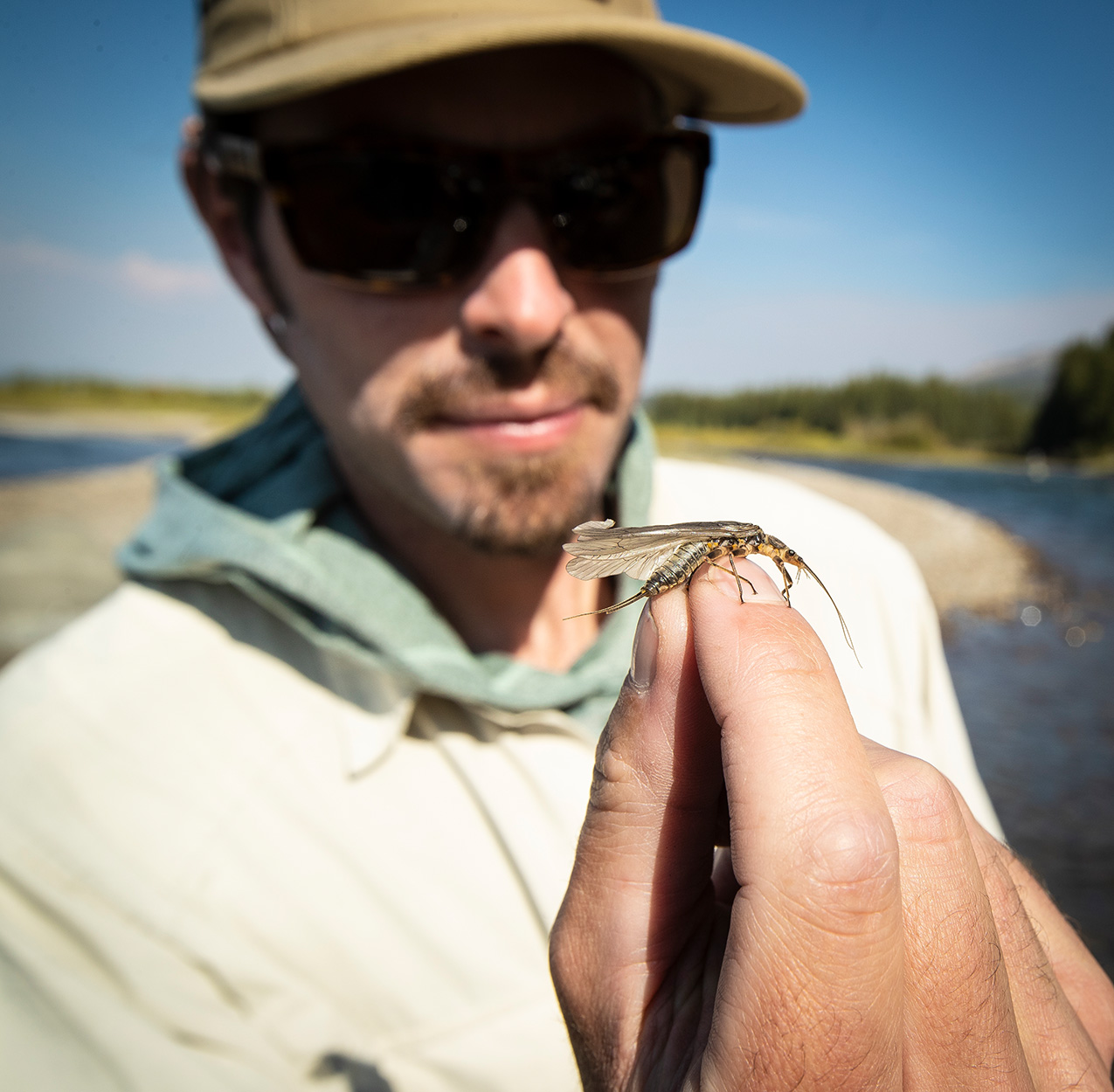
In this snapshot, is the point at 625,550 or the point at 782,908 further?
the point at 625,550

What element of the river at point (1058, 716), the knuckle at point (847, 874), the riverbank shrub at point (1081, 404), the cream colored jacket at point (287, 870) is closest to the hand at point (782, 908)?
the knuckle at point (847, 874)

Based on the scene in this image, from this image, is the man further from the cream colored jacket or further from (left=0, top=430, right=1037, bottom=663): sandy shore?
(left=0, top=430, right=1037, bottom=663): sandy shore

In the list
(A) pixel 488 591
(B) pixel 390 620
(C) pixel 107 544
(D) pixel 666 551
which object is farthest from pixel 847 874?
(C) pixel 107 544

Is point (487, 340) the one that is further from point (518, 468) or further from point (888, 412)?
point (888, 412)

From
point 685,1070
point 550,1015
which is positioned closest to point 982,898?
point 685,1070

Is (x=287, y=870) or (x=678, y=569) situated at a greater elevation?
(x=678, y=569)

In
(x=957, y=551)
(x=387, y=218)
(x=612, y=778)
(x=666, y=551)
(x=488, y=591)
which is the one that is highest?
(x=387, y=218)

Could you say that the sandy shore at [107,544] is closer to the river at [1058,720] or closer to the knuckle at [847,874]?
the river at [1058,720]
